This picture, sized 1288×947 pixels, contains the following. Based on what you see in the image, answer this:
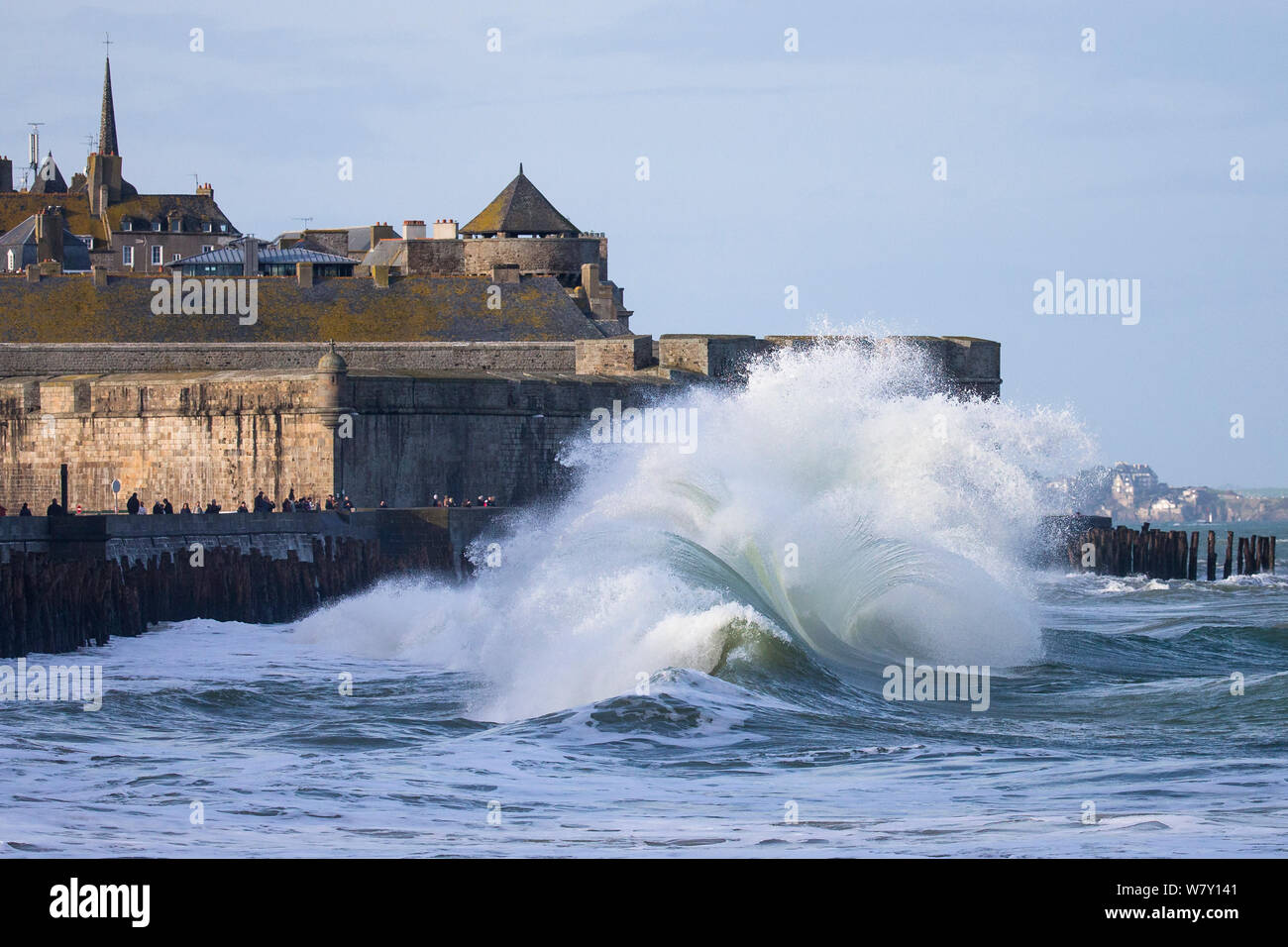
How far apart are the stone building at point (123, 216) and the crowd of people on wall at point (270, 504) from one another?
1521 inches

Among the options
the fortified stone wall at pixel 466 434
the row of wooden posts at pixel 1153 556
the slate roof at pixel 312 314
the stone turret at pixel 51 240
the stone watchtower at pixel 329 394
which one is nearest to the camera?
the stone watchtower at pixel 329 394

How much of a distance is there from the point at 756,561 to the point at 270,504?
12991mm

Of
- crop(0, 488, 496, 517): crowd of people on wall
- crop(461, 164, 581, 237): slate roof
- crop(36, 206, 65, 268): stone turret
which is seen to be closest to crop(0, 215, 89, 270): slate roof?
crop(36, 206, 65, 268): stone turret

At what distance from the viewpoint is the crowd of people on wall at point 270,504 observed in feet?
95.7

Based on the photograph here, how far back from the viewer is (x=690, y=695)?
1370cm

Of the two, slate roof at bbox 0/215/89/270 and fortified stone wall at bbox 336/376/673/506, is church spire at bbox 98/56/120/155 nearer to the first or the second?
slate roof at bbox 0/215/89/270

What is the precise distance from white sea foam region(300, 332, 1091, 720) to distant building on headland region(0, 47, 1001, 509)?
486 centimetres

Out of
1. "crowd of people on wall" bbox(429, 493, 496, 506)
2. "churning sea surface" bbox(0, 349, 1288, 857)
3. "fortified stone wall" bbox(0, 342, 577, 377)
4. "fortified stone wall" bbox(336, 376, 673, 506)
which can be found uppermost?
"fortified stone wall" bbox(0, 342, 577, 377)

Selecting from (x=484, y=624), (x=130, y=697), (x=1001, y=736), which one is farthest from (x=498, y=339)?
(x=1001, y=736)

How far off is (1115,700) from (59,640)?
993 centimetres

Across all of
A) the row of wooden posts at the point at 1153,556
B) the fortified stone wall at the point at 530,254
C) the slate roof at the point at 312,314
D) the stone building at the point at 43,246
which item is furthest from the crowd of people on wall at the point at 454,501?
the stone building at the point at 43,246

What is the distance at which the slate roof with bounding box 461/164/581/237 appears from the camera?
61.6m

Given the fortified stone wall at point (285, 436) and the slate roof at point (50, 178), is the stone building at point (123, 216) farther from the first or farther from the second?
the fortified stone wall at point (285, 436)

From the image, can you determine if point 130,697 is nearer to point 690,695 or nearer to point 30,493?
point 690,695
